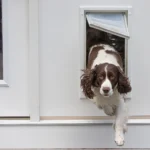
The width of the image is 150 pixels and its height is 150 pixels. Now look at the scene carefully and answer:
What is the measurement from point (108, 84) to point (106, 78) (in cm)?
4

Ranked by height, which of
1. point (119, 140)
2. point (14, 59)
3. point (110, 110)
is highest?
point (14, 59)

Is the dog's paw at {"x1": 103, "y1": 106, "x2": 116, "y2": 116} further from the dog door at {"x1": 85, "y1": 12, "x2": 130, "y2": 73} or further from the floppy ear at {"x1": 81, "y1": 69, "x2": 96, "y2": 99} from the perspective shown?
the dog door at {"x1": 85, "y1": 12, "x2": 130, "y2": 73}

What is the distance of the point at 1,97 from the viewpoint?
2219 millimetres

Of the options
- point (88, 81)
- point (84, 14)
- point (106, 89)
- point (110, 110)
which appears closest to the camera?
point (106, 89)

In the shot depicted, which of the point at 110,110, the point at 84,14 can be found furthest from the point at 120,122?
the point at 84,14

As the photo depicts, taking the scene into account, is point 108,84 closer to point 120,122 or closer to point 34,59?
point 120,122

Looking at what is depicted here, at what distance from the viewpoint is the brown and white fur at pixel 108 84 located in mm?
1868

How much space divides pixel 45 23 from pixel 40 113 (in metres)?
0.49

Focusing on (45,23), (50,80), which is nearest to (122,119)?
(50,80)

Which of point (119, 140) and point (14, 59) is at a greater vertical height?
point (14, 59)

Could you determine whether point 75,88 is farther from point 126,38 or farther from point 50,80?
point 126,38

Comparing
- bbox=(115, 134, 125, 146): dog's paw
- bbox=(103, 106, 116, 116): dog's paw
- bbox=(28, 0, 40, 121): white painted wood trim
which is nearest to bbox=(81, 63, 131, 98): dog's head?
bbox=(103, 106, 116, 116): dog's paw

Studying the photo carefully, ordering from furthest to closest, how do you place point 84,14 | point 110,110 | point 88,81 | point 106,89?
point 84,14 → point 110,110 → point 88,81 → point 106,89

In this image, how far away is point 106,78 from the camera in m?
1.86
